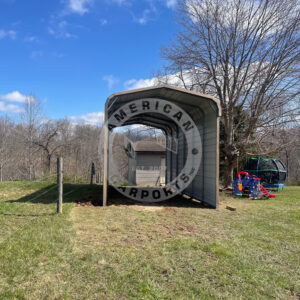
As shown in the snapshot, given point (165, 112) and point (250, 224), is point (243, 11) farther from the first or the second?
point (250, 224)

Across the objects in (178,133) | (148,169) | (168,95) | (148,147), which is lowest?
(148,169)

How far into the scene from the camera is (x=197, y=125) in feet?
33.2

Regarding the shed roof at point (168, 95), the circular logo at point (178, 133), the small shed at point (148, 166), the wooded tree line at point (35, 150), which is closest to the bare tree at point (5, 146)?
the wooded tree line at point (35, 150)

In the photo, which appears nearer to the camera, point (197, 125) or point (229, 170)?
point (197, 125)

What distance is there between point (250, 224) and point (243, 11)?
9621 millimetres

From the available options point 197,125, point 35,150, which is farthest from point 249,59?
point 35,150

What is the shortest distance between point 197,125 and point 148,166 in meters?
9.71

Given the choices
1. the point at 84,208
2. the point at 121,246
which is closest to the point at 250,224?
the point at 121,246

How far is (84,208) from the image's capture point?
741cm

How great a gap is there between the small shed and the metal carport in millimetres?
6986

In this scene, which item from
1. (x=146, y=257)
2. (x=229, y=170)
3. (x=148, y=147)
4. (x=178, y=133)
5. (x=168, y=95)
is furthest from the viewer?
(x=148, y=147)

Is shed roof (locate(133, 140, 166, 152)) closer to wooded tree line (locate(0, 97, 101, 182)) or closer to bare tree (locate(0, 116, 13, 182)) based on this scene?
wooded tree line (locate(0, 97, 101, 182))

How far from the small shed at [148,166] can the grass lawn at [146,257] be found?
41.0 feet

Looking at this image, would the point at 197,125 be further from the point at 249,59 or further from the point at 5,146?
the point at 5,146
